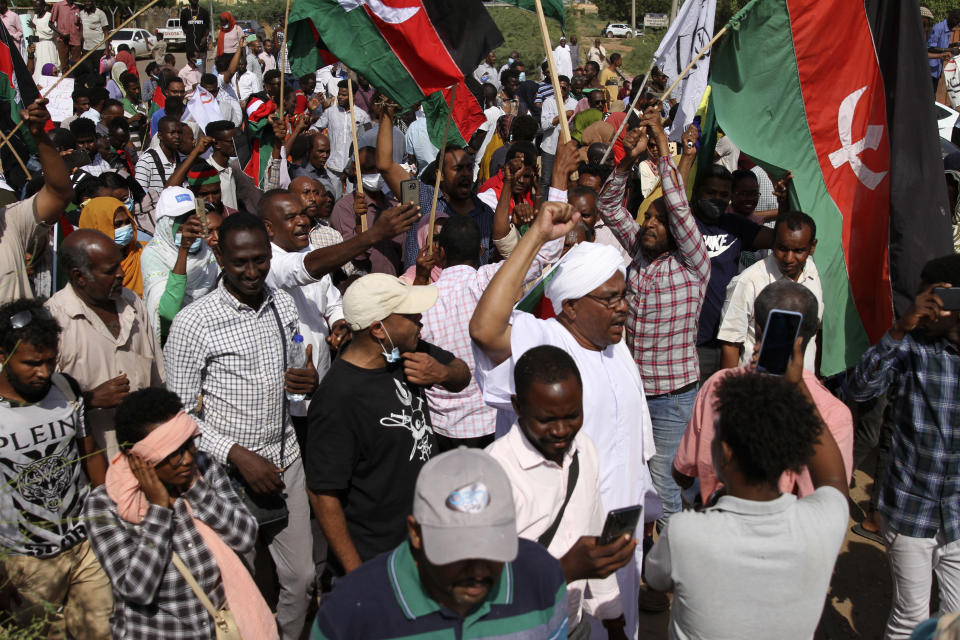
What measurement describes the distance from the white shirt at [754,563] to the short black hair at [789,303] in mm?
981

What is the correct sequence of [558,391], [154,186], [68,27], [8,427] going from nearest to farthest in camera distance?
[558,391], [8,427], [154,186], [68,27]

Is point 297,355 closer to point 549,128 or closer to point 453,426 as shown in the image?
point 453,426

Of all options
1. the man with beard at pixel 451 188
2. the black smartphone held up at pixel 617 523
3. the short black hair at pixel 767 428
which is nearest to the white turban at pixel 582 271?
the short black hair at pixel 767 428

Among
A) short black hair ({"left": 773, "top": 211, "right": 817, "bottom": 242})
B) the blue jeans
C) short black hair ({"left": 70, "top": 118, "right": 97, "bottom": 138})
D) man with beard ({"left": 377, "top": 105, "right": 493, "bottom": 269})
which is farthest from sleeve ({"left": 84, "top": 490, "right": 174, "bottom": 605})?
short black hair ({"left": 70, "top": 118, "right": 97, "bottom": 138})

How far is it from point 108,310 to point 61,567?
4.27 ft

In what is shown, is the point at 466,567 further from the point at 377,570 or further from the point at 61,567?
the point at 61,567

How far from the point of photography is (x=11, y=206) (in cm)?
472

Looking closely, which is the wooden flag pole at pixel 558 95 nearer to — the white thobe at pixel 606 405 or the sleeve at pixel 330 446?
the white thobe at pixel 606 405

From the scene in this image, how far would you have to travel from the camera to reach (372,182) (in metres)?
7.48

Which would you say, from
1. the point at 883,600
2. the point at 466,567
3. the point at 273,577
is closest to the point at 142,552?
the point at 466,567

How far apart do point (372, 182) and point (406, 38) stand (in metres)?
1.86

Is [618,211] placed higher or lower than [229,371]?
higher

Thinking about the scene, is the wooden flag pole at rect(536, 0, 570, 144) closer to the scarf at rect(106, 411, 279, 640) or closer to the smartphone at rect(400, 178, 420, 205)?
the smartphone at rect(400, 178, 420, 205)

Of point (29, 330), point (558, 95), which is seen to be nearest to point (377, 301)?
point (29, 330)
